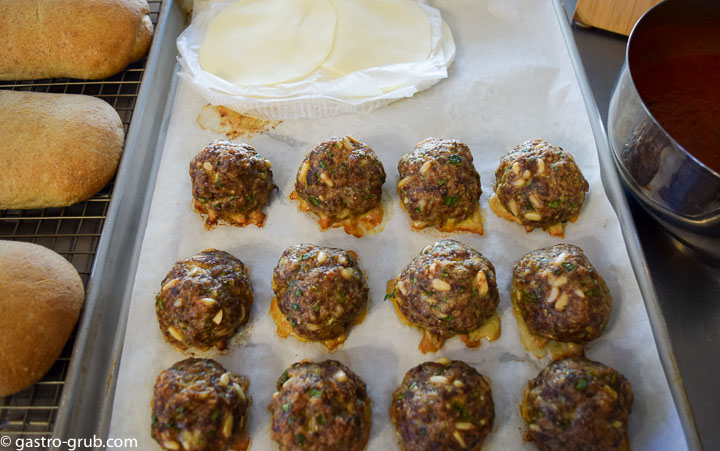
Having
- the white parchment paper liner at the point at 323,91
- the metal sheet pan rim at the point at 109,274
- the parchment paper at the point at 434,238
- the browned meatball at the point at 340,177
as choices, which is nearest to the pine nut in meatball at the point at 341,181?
the browned meatball at the point at 340,177

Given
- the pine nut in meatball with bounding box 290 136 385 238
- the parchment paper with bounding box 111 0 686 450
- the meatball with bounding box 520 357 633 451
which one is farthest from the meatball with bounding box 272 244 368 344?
the meatball with bounding box 520 357 633 451

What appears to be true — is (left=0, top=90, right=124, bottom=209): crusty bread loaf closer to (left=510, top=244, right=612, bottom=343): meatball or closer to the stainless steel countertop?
(left=510, top=244, right=612, bottom=343): meatball

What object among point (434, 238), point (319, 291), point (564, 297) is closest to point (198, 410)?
point (319, 291)

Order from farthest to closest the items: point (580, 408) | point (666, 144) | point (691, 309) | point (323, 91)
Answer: point (323, 91), point (691, 309), point (666, 144), point (580, 408)

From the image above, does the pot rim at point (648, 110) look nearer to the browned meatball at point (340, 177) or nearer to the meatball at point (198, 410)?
the browned meatball at point (340, 177)

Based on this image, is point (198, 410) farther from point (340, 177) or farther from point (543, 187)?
point (543, 187)

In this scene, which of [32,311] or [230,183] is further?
[230,183]

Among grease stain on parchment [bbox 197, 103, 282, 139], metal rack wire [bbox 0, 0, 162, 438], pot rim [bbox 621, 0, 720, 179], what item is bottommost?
metal rack wire [bbox 0, 0, 162, 438]

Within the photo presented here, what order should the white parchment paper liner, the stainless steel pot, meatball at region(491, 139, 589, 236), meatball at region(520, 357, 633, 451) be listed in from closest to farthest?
meatball at region(520, 357, 633, 451)
the stainless steel pot
meatball at region(491, 139, 589, 236)
the white parchment paper liner

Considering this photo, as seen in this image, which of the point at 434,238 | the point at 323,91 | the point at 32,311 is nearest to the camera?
the point at 32,311
